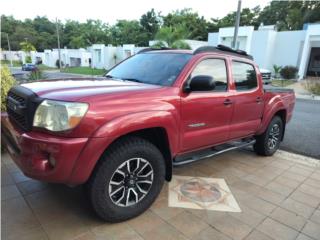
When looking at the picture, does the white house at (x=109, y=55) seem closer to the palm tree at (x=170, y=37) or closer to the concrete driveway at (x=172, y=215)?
the palm tree at (x=170, y=37)

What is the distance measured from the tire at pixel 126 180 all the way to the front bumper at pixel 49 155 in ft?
1.00

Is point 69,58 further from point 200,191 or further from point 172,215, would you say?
point 172,215

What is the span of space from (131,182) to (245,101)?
2.20 meters

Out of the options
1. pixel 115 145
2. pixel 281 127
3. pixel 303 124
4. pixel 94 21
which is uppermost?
pixel 94 21

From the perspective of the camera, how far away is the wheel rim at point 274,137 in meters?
4.84

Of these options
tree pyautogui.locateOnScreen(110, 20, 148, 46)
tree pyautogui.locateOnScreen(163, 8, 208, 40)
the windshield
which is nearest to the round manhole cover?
the windshield

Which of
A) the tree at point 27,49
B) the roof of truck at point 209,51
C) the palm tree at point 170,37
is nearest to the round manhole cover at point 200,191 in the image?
the roof of truck at point 209,51

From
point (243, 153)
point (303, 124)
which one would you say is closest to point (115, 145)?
point (243, 153)

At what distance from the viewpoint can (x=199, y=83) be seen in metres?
2.94

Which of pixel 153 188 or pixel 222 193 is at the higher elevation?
pixel 153 188

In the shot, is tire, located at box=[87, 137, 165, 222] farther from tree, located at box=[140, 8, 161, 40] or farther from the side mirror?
tree, located at box=[140, 8, 161, 40]

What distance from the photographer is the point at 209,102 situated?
10.6 ft

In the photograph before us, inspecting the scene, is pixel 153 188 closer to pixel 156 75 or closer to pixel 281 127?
pixel 156 75

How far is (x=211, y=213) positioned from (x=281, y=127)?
296 centimetres
